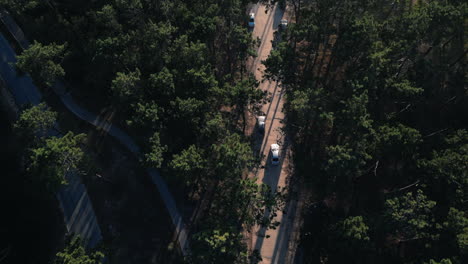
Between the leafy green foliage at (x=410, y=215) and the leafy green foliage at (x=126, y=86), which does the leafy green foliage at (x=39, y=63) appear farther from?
the leafy green foliage at (x=410, y=215)

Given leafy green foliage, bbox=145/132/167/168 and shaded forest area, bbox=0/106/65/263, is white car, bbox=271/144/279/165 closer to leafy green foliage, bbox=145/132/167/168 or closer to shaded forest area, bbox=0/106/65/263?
leafy green foliage, bbox=145/132/167/168

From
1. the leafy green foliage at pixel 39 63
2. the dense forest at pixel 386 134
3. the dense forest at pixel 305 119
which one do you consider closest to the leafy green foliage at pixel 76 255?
the dense forest at pixel 305 119

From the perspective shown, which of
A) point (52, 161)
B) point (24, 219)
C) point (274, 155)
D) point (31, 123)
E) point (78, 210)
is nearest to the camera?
point (52, 161)

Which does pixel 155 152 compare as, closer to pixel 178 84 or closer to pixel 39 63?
pixel 178 84

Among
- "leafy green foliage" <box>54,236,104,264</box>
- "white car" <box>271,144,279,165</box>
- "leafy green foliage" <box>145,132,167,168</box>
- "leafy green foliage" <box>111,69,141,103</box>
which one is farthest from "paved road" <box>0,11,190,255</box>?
"white car" <box>271,144,279,165</box>

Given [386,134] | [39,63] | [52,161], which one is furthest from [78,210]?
[386,134]

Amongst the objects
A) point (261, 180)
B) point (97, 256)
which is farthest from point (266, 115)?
point (97, 256)
